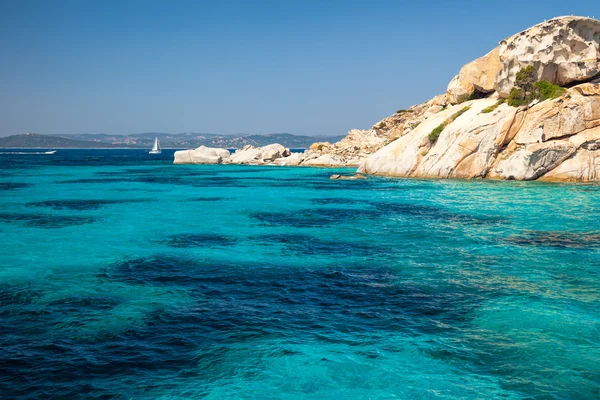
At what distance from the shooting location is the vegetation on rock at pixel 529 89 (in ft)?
181

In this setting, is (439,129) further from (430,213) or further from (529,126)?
(430,213)

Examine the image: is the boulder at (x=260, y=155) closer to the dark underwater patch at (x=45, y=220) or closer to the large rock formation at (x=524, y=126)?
the large rock formation at (x=524, y=126)

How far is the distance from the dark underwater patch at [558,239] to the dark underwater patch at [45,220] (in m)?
25.9

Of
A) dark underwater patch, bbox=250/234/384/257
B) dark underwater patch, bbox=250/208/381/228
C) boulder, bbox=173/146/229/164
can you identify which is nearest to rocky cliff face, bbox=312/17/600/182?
dark underwater patch, bbox=250/208/381/228

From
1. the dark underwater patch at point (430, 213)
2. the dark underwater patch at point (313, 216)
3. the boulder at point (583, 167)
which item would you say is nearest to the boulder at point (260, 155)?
the boulder at point (583, 167)

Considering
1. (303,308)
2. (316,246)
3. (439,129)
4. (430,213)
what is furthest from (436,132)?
(303,308)

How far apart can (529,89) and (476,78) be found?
14.4m

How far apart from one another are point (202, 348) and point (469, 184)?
148 feet

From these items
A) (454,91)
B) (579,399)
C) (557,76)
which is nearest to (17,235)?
(579,399)

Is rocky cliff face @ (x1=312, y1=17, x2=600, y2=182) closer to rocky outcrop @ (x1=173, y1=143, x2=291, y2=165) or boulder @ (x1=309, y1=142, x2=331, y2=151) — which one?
boulder @ (x1=309, y1=142, x2=331, y2=151)

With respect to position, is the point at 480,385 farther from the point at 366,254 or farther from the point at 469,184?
the point at 469,184

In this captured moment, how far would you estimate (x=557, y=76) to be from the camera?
57312 mm

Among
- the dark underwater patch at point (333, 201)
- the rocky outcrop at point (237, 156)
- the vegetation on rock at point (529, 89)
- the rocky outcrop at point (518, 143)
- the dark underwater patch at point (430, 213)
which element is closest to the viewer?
the dark underwater patch at point (430, 213)

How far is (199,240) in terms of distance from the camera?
25281 mm
